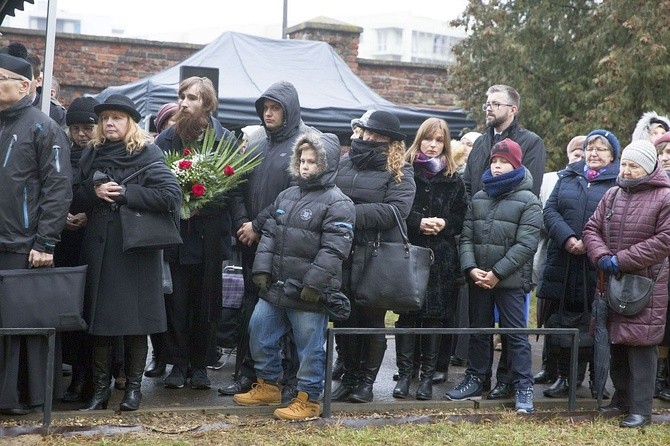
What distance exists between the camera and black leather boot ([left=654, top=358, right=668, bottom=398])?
8148 millimetres

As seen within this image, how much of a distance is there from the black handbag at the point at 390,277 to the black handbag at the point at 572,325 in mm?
1191

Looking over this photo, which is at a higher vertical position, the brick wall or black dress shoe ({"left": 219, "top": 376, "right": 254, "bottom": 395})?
the brick wall

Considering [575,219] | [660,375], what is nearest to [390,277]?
[575,219]

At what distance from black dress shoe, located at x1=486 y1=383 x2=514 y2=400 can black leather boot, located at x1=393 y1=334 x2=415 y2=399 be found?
64 centimetres

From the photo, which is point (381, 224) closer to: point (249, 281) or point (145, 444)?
point (249, 281)

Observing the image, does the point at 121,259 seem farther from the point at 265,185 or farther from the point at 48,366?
the point at 265,185

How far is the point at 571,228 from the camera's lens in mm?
7914

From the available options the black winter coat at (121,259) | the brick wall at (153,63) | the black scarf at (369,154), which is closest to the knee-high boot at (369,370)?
the black scarf at (369,154)

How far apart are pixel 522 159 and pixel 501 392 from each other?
1792mm

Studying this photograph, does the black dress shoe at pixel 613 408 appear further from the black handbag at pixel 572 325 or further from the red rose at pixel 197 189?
the red rose at pixel 197 189

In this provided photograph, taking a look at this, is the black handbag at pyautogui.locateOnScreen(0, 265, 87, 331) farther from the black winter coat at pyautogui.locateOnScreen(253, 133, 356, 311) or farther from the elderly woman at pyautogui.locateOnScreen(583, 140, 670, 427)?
the elderly woman at pyautogui.locateOnScreen(583, 140, 670, 427)

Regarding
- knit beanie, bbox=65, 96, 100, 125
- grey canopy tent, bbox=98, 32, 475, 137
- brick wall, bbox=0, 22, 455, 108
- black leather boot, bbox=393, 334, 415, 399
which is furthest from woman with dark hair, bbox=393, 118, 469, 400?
brick wall, bbox=0, 22, 455, 108

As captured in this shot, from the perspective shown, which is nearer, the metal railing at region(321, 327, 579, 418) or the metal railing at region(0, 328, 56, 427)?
the metal railing at region(0, 328, 56, 427)

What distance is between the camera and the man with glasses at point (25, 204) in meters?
6.41
